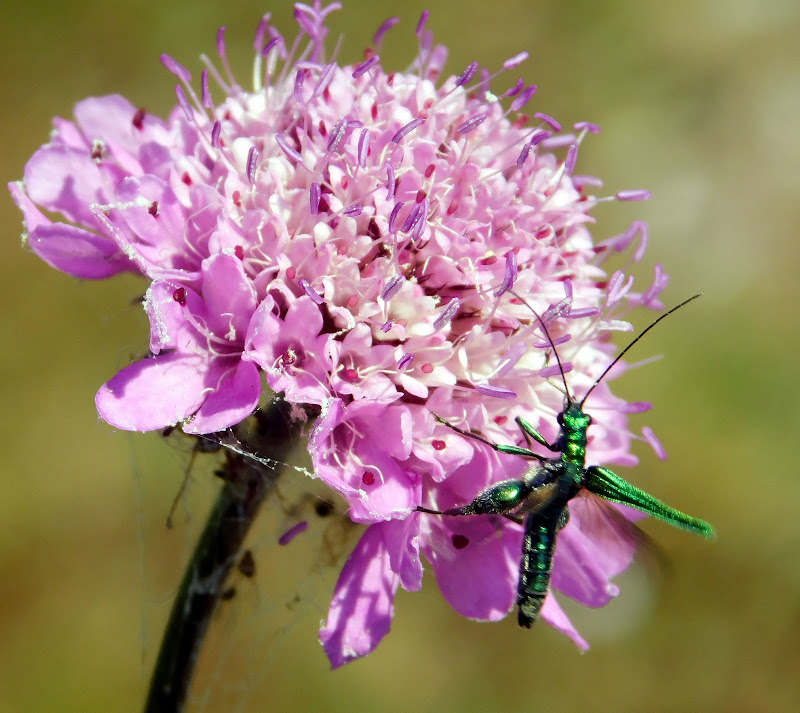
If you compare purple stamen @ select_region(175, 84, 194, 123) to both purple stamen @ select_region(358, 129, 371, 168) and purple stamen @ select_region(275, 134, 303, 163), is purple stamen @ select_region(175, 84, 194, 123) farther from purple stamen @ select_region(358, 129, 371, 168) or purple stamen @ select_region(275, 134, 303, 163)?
purple stamen @ select_region(358, 129, 371, 168)

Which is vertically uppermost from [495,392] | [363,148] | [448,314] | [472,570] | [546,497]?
[363,148]

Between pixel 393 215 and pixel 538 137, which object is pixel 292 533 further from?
pixel 538 137

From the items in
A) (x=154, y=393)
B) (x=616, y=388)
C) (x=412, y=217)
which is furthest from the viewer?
(x=616, y=388)

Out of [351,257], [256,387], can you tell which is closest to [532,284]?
[351,257]

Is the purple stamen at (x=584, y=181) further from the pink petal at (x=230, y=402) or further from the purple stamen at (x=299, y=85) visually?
the pink petal at (x=230, y=402)

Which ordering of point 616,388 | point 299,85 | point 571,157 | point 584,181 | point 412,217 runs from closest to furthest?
point 412,217 < point 299,85 < point 571,157 < point 584,181 < point 616,388

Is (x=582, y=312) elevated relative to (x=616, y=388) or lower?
lower

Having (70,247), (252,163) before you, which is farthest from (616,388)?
(70,247)
